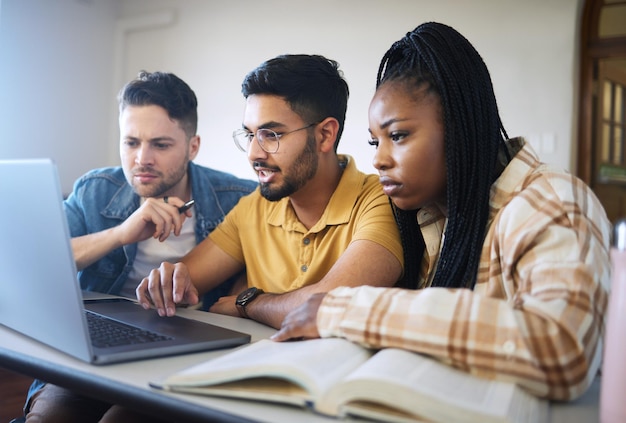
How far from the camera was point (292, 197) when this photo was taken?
4.83ft

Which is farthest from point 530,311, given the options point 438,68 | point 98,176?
point 98,176

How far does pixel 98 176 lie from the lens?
1.78m

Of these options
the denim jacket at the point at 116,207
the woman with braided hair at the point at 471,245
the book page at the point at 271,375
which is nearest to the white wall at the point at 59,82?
the denim jacket at the point at 116,207

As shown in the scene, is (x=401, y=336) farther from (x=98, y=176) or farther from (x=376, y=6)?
(x=376, y=6)

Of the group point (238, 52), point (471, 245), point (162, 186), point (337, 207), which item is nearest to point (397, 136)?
point (471, 245)

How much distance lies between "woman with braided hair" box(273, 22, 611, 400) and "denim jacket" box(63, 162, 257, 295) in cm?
70

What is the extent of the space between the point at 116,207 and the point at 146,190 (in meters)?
0.11

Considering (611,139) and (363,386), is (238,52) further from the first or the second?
(363,386)

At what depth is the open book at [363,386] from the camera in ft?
1.98

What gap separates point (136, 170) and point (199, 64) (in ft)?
11.6

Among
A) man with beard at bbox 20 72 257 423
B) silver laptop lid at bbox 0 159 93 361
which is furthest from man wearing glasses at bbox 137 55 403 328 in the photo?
silver laptop lid at bbox 0 159 93 361

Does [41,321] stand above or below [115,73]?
below

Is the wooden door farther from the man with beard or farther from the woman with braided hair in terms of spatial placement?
the woman with braided hair

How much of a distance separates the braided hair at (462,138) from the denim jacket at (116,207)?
31.7 inches
